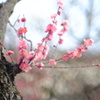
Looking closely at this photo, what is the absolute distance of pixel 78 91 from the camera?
23.7ft

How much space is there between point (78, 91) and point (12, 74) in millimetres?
5721

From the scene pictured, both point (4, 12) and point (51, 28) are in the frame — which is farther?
point (4, 12)

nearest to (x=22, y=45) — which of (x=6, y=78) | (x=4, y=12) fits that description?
(x=6, y=78)

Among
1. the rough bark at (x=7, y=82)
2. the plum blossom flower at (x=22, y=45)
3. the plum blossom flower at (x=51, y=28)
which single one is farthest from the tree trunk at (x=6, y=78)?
the plum blossom flower at (x=51, y=28)

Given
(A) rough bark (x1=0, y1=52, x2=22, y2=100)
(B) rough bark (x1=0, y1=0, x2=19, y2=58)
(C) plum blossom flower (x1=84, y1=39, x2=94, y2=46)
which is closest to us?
(A) rough bark (x1=0, y1=52, x2=22, y2=100)

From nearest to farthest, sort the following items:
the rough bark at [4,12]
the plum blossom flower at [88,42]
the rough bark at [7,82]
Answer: the rough bark at [7,82], the plum blossom flower at [88,42], the rough bark at [4,12]

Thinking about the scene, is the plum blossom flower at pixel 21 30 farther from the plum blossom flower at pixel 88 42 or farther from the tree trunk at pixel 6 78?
the plum blossom flower at pixel 88 42

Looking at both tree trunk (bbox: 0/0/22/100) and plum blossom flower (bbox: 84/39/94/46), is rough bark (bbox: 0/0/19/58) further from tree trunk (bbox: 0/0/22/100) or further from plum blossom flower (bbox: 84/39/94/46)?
plum blossom flower (bbox: 84/39/94/46)

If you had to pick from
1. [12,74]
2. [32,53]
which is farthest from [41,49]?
[12,74]

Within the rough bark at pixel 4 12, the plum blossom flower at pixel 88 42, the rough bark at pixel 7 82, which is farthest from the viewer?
the rough bark at pixel 4 12

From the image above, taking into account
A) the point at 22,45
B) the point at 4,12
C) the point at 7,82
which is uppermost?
the point at 4,12

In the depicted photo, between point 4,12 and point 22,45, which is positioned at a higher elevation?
point 4,12

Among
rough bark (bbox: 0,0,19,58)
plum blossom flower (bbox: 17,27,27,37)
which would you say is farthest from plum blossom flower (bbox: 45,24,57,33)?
rough bark (bbox: 0,0,19,58)

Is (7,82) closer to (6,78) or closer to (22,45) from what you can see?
(6,78)
